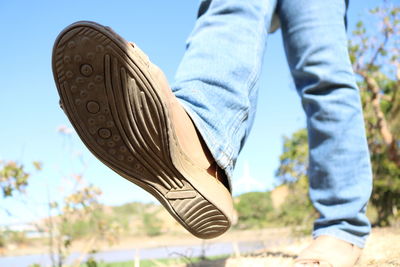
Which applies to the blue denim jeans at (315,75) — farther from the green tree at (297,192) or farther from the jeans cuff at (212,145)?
the green tree at (297,192)

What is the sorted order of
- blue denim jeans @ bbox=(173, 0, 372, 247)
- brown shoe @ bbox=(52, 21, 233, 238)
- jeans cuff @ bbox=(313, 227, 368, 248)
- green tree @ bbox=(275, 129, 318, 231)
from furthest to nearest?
green tree @ bbox=(275, 129, 318, 231) → jeans cuff @ bbox=(313, 227, 368, 248) → blue denim jeans @ bbox=(173, 0, 372, 247) → brown shoe @ bbox=(52, 21, 233, 238)

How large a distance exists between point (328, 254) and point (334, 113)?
35cm

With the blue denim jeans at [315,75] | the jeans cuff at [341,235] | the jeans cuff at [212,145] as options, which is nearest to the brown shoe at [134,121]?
the jeans cuff at [212,145]

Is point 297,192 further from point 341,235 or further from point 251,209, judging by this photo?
point 341,235

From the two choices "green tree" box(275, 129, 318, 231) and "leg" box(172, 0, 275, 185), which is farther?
"green tree" box(275, 129, 318, 231)

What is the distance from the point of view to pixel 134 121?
687 mm

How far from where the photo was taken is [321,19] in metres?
1.06

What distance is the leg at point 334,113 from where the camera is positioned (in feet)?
3.46

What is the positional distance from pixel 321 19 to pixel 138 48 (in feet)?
1.97

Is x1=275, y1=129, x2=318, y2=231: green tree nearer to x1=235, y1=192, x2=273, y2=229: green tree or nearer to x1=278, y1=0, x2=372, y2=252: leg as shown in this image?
x1=235, y1=192, x2=273, y2=229: green tree

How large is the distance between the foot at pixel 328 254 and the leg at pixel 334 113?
24mm

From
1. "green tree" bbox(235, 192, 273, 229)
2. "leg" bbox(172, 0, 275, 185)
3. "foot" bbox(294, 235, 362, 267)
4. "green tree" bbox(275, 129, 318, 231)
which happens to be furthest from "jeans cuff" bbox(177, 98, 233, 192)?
"green tree" bbox(235, 192, 273, 229)

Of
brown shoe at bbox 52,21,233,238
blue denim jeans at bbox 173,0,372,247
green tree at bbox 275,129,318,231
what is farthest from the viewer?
green tree at bbox 275,129,318,231

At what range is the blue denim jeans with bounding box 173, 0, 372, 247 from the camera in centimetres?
88
